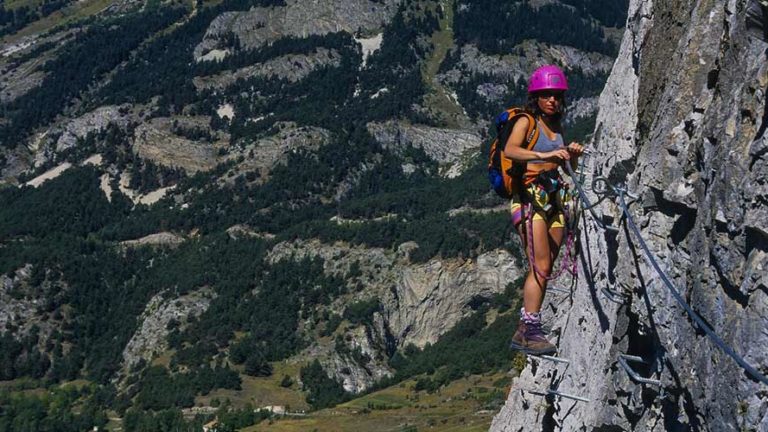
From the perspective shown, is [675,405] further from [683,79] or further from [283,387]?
[283,387]

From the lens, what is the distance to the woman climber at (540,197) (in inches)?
597

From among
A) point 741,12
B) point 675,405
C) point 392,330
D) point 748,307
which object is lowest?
point 392,330

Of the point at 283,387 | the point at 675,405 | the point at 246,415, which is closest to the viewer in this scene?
the point at 675,405

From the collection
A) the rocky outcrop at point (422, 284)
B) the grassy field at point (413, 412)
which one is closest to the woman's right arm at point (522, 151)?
the grassy field at point (413, 412)

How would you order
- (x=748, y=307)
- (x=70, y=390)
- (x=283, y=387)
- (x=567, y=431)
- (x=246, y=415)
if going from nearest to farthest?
(x=748, y=307) → (x=567, y=431) → (x=246, y=415) → (x=283, y=387) → (x=70, y=390)

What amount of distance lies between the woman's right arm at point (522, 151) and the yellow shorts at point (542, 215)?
0.93 m

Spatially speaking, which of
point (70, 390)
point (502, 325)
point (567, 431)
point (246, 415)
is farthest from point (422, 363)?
point (567, 431)

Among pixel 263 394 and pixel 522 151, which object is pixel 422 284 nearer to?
pixel 263 394

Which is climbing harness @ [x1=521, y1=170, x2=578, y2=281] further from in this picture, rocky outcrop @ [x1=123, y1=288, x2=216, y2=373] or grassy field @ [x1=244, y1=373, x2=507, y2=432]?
rocky outcrop @ [x1=123, y1=288, x2=216, y2=373]

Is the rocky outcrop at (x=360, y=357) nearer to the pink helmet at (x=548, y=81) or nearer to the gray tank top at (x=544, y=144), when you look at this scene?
the gray tank top at (x=544, y=144)

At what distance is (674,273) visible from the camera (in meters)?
12.8

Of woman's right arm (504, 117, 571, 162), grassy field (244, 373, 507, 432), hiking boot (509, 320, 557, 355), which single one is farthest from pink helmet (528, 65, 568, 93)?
grassy field (244, 373, 507, 432)

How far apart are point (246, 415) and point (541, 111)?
4989 inches

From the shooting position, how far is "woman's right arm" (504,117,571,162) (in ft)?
48.1
